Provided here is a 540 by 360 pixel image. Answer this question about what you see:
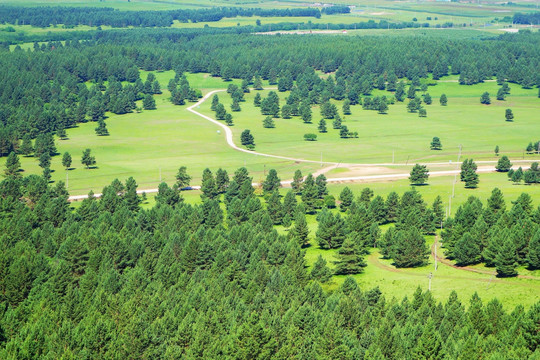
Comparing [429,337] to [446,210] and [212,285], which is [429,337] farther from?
[446,210]

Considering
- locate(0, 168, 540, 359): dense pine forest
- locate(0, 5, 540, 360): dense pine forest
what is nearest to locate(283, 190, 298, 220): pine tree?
locate(0, 5, 540, 360): dense pine forest

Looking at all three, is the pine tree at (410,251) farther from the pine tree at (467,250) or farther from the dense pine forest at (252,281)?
the pine tree at (467,250)

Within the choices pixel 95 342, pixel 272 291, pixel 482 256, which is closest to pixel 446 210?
→ pixel 482 256

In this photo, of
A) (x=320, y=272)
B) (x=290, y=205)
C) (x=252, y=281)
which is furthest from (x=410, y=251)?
(x=290, y=205)

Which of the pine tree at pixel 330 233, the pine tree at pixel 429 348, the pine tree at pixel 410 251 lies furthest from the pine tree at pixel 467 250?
the pine tree at pixel 429 348

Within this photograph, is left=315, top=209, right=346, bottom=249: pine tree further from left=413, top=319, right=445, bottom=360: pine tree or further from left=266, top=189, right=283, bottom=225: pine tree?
left=413, top=319, right=445, bottom=360: pine tree

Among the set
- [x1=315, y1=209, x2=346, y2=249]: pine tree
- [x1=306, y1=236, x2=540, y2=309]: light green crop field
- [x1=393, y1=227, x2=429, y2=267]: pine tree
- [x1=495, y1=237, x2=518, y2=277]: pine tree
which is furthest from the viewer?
[x1=315, y1=209, x2=346, y2=249]: pine tree
